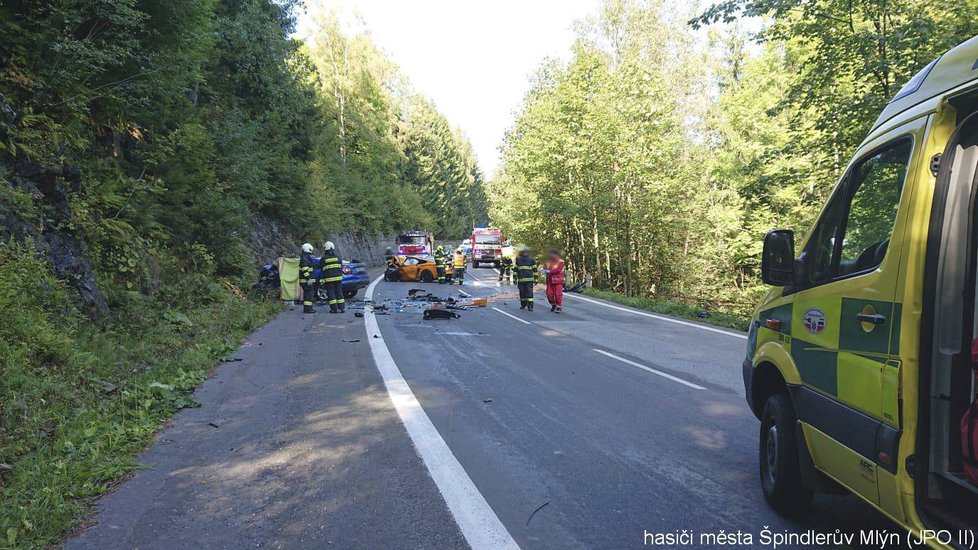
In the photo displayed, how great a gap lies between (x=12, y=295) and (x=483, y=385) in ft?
16.4

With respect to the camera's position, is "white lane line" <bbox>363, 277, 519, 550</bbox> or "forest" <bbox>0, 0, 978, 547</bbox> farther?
"forest" <bbox>0, 0, 978, 547</bbox>

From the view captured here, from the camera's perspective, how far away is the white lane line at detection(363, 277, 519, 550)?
129 inches

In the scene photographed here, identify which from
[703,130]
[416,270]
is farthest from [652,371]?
[703,130]

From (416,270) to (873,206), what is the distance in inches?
926

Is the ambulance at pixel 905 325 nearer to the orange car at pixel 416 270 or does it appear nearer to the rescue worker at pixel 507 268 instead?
the orange car at pixel 416 270

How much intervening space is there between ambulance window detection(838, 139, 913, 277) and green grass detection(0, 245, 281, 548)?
475cm

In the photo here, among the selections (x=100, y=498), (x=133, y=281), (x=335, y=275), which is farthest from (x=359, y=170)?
(x=100, y=498)

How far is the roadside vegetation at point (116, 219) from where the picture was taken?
4.81 meters

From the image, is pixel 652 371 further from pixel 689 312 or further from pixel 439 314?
pixel 689 312

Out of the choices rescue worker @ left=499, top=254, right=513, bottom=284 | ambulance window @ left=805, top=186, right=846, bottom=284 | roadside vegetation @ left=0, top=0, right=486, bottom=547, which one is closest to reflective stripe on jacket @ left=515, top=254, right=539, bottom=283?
roadside vegetation @ left=0, top=0, right=486, bottom=547

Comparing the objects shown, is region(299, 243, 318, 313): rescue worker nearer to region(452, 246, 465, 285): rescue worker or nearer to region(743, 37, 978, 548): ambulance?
region(452, 246, 465, 285): rescue worker

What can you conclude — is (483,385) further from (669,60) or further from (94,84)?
(669,60)

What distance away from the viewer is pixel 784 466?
352cm

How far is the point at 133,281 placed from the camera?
412 inches
